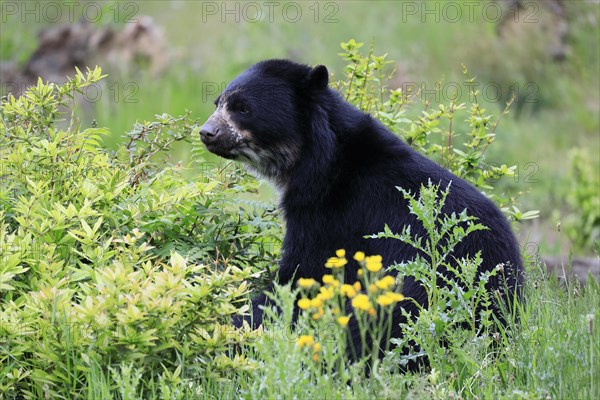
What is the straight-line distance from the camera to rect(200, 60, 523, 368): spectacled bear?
437 centimetres

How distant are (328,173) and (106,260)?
1.32 m

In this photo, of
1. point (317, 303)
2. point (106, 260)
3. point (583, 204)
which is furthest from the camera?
point (583, 204)

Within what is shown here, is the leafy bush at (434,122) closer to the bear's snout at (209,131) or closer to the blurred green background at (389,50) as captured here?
the bear's snout at (209,131)

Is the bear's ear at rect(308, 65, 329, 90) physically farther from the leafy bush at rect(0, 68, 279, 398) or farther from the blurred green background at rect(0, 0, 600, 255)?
the blurred green background at rect(0, 0, 600, 255)

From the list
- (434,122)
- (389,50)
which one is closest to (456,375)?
(434,122)

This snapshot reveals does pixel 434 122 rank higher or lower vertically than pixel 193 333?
higher

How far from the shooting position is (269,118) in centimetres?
499

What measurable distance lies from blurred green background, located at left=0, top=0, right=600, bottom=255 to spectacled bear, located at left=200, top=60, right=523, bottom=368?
608 centimetres

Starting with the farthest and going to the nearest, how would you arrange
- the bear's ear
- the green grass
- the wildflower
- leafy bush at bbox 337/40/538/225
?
leafy bush at bbox 337/40/538/225 → the bear's ear → the green grass → the wildflower

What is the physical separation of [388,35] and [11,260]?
32.6 feet

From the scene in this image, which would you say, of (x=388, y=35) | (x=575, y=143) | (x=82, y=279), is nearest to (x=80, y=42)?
(x=388, y=35)

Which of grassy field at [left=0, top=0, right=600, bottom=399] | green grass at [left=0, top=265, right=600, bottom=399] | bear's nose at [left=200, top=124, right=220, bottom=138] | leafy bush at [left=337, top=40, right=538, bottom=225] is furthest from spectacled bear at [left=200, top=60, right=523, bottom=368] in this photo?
leafy bush at [left=337, top=40, right=538, bottom=225]

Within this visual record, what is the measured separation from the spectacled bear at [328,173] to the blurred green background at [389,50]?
6.08m

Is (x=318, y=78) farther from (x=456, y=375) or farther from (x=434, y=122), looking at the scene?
(x=456, y=375)
